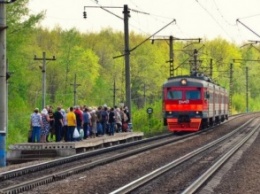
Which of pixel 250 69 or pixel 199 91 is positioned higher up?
pixel 250 69

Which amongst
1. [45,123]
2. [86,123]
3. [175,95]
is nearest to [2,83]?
[45,123]

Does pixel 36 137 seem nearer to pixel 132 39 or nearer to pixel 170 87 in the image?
pixel 170 87

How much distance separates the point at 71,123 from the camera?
2447 centimetres

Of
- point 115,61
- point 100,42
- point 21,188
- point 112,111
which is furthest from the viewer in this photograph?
point 100,42

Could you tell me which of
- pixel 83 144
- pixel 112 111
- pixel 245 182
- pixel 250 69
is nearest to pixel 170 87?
pixel 112 111

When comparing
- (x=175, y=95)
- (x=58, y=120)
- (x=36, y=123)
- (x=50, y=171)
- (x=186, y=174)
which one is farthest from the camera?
(x=175, y=95)

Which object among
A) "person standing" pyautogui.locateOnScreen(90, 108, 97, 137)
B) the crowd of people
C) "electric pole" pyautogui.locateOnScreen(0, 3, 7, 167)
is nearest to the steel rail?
"electric pole" pyautogui.locateOnScreen(0, 3, 7, 167)

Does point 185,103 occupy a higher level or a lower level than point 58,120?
higher

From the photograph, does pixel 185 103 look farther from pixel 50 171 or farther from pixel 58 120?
pixel 50 171

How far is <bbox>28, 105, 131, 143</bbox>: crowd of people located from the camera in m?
23.7

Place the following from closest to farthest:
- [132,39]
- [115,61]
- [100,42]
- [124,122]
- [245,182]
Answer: [245,182], [124,122], [115,61], [100,42], [132,39]

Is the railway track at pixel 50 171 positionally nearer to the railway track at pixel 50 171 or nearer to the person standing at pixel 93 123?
the railway track at pixel 50 171

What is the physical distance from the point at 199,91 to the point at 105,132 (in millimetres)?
7404

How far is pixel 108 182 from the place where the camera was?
47.3ft
